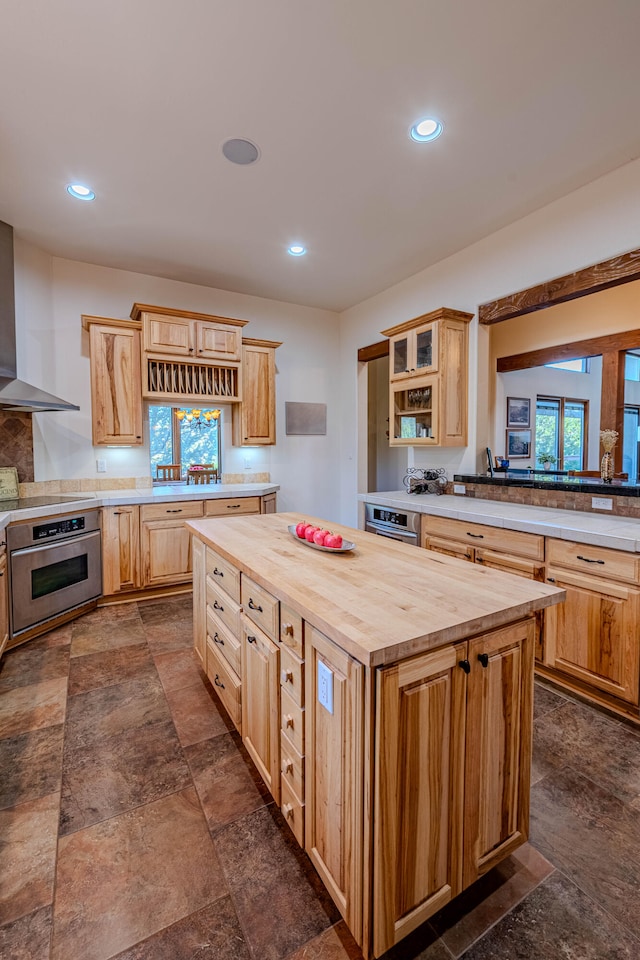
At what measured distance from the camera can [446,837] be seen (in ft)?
3.65

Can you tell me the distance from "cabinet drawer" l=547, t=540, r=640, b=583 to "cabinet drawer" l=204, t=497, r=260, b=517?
2745 millimetres

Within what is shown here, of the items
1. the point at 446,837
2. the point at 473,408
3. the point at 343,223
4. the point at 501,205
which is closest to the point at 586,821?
the point at 446,837

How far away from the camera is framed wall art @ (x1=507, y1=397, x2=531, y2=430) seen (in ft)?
19.3

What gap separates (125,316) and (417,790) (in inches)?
178

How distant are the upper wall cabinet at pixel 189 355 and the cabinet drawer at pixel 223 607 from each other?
8.13ft

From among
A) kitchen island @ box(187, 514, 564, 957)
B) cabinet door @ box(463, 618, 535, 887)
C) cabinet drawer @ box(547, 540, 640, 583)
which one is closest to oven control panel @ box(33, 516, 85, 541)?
kitchen island @ box(187, 514, 564, 957)

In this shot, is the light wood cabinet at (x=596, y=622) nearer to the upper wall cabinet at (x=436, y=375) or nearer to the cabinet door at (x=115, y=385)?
the upper wall cabinet at (x=436, y=375)

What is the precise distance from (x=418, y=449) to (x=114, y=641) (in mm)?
3186

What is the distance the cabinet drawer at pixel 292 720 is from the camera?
50.1 inches

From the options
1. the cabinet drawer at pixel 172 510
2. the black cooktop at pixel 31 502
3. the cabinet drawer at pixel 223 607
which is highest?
the black cooktop at pixel 31 502

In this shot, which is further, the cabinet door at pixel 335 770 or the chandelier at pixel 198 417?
the chandelier at pixel 198 417

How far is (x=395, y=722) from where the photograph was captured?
3.20ft

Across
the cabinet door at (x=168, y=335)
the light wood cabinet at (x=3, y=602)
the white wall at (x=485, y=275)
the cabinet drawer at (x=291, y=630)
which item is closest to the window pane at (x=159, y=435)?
the cabinet door at (x=168, y=335)

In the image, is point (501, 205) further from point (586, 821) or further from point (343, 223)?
point (586, 821)
